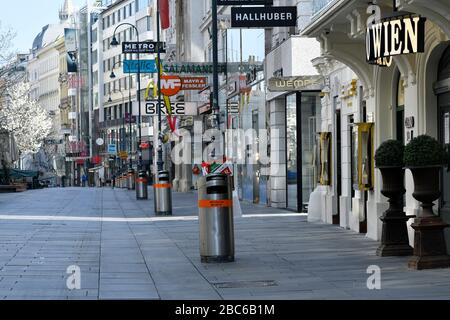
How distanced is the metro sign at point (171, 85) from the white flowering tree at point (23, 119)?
2268cm

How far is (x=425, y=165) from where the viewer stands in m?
13.3

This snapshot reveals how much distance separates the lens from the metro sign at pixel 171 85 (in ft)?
132

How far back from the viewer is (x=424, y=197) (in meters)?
13.4

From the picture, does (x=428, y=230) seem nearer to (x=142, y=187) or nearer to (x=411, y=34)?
(x=411, y=34)

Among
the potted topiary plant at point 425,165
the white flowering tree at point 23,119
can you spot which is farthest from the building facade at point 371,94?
the white flowering tree at point 23,119

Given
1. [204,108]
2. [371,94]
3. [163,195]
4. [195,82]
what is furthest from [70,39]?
[371,94]

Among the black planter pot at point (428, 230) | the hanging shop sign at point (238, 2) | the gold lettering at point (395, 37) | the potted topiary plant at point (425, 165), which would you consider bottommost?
the black planter pot at point (428, 230)

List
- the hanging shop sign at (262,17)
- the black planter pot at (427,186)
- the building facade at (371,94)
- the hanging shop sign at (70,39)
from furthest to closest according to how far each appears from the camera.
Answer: the hanging shop sign at (70,39), the hanging shop sign at (262,17), the building facade at (371,94), the black planter pot at (427,186)

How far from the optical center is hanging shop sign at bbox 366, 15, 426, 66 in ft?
47.8

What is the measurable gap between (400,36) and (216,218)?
3.81 meters

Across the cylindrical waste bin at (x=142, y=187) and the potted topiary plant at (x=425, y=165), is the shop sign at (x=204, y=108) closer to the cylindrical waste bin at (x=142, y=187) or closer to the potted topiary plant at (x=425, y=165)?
the cylindrical waste bin at (x=142, y=187)
